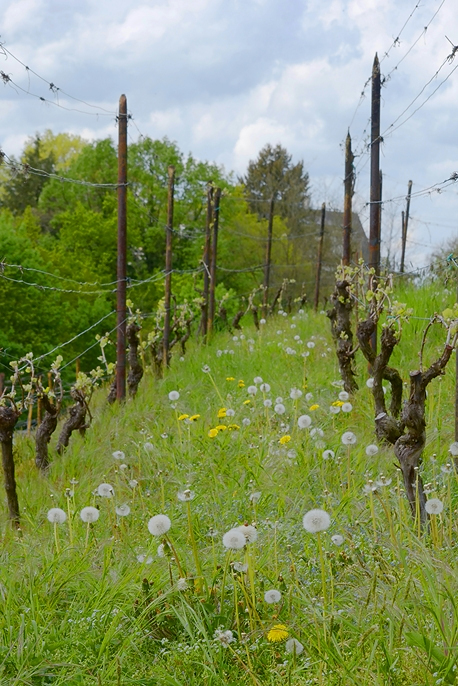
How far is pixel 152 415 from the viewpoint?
740 centimetres

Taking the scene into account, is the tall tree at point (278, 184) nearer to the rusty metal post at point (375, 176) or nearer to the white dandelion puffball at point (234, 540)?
the rusty metal post at point (375, 176)

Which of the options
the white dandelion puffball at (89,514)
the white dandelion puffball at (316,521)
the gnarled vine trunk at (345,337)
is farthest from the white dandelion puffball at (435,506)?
the gnarled vine trunk at (345,337)

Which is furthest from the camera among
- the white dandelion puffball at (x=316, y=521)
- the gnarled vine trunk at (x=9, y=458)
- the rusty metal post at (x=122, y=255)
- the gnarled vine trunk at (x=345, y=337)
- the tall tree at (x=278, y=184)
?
the tall tree at (x=278, y=184)

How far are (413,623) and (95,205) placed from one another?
33.0 meters

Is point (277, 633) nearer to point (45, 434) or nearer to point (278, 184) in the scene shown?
point (45, 434)

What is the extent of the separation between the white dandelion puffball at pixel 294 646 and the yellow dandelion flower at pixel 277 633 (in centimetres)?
4

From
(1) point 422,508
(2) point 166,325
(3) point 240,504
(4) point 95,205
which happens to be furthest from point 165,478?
(4) point 95,205

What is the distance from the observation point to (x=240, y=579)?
2.84 metres

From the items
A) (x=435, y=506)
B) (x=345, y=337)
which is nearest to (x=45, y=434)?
(x=345, y=337)

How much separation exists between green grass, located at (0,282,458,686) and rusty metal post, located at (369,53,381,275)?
2970 millimetres

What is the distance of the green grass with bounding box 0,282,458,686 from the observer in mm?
2562

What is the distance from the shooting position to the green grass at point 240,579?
2562mm

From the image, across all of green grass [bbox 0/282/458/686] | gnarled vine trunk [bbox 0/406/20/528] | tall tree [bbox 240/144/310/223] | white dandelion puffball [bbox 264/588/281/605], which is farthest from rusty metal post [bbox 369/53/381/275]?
tall tree [bbox 240/144/310/223]

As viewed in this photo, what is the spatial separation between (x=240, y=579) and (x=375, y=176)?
654 centimetres
